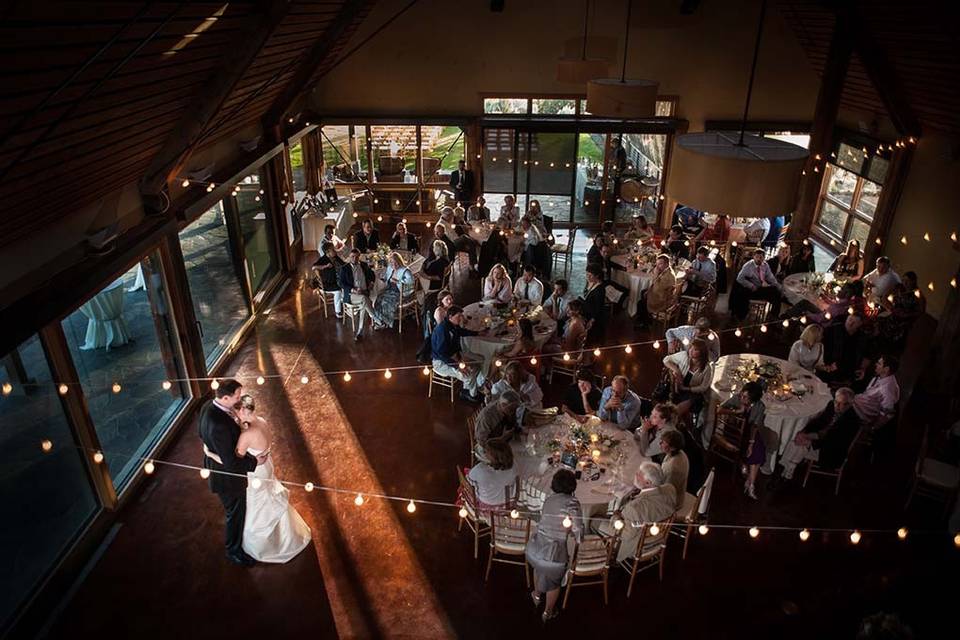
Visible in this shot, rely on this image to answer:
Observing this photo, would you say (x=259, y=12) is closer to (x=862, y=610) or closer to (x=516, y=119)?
(x=862, y=610)

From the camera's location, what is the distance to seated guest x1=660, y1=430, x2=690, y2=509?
503 centimetres

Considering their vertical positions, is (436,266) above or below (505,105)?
below

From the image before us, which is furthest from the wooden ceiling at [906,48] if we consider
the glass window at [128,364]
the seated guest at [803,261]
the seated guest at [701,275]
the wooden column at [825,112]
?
the glass window at [128,364]

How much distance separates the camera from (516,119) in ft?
42.8

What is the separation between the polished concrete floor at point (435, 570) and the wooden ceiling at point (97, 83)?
288 cm

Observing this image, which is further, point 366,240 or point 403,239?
point 403,239

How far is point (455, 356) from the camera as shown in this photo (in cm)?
750

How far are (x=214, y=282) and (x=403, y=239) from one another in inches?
121

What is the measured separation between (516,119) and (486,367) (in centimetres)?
709

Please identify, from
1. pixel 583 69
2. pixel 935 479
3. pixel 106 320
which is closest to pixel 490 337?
pixel 583 69

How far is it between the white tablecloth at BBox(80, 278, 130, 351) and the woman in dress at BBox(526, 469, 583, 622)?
6724mm

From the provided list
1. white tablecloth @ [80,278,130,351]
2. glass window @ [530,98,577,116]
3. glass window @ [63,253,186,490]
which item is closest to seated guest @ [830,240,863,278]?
glass window @ [530,98,577,116]

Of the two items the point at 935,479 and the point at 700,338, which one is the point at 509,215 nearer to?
the point at 700,338

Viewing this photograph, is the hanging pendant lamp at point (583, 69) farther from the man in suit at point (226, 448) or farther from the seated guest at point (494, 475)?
the man in suit at point (226, 448)
